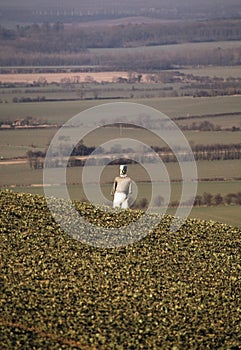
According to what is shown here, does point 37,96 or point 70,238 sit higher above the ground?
point 70,238

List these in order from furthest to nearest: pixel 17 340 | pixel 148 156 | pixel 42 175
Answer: pixel 148 156, pixel 42 175, pixel 17 340

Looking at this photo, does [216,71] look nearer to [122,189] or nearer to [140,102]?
[140,102]

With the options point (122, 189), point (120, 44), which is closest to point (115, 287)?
point (122, 189)

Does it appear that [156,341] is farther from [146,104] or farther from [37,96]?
[37,96]

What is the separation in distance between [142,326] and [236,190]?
4609 cm

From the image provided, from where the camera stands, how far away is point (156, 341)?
11820mm

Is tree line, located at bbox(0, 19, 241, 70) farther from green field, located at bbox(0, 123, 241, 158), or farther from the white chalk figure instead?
the white chalk figure

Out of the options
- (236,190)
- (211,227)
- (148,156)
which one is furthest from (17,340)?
(148,156)

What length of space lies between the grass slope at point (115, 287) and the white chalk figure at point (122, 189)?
859 millimetres

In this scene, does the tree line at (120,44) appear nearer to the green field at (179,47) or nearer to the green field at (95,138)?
the green field at (179,47)

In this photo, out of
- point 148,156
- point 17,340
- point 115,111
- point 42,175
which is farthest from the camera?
point 115,111

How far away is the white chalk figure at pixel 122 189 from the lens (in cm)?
1694

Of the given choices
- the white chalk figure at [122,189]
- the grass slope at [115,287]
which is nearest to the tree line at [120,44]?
the white chalk figure at [122,189]

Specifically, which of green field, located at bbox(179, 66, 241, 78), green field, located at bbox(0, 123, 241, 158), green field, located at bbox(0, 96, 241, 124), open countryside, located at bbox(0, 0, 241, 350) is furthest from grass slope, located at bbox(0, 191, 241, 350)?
green field, located at bbox(179, 66, 241, 78)
